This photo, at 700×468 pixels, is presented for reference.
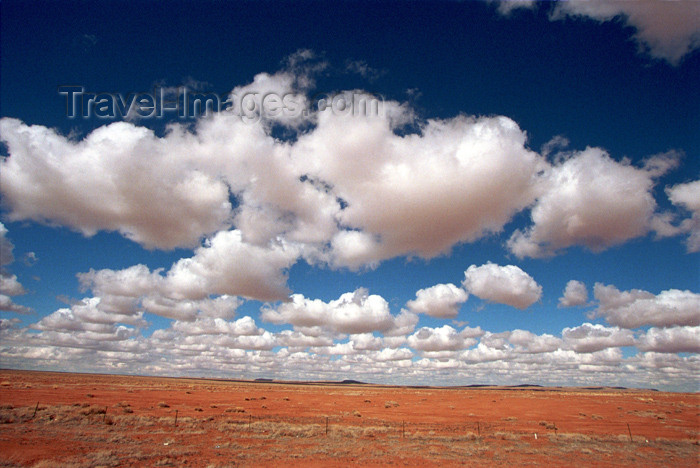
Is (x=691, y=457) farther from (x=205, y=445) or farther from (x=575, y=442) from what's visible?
(x=205, y=445)

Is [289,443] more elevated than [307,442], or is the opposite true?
[289,443]

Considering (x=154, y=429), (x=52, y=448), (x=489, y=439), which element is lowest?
(x=489, y=439)

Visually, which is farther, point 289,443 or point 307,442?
point 307,442

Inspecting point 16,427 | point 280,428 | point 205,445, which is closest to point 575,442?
point 280,428

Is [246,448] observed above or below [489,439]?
above

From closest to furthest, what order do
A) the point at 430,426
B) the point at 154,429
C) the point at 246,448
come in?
1. the point at 246,448
2. the point at 154,429
3. the point at 430,426

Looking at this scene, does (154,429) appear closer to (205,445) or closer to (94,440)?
(94,440)

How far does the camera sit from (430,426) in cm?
3897

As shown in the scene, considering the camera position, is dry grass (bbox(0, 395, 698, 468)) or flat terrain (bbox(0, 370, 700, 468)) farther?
dry grass (bbox(0, 395, 698, 468))

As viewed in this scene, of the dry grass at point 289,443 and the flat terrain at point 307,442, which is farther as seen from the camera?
the dry grass at point 289,443

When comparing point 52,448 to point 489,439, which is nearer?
point 52,448

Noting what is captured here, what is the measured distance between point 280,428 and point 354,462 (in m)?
13.6

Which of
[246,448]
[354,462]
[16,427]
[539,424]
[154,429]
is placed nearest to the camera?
[354,462]

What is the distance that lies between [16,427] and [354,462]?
2737cm
